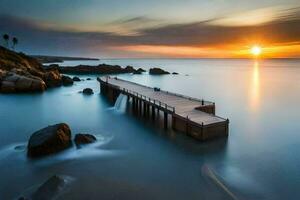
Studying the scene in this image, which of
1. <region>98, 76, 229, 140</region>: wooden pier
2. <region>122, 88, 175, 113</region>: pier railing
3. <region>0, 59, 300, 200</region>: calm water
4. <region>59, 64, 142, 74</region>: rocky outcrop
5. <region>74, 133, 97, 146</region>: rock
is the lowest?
<region>0, 59, 300, 200</region>: calm water

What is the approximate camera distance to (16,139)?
25.4 metres

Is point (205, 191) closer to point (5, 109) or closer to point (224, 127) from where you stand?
point (224, 127)

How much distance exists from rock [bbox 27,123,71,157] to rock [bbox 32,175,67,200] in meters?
4.83

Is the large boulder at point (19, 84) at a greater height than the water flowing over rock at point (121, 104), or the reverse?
the large boulder at point (19, 84)

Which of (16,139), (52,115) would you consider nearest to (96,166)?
(16,139)

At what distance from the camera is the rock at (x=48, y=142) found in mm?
20094

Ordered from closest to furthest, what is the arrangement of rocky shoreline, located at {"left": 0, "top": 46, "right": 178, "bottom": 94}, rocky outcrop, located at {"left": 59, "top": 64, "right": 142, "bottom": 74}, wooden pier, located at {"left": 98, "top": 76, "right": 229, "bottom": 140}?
wooden pier, located at {"left": 98, "top": 76, "right": 229, "bottom": 140}
rocky shoreline, located at {"left": 0, "top": 46, "right": 178, "bottom": 94}
rocky outcrop, located at {"left": 59, "top": 64, "right": 142, "bottom": 74}

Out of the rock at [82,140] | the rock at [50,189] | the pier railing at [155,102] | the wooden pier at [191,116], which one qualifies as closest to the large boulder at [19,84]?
the pier railing at [155,102]

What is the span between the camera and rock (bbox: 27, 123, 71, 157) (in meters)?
20.1

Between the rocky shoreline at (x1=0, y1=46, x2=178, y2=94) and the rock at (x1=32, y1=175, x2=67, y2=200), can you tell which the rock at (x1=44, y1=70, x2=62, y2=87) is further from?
the rock at (x1=32, y1=175, x2=67, y2=200)

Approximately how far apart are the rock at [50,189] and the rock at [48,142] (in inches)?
190

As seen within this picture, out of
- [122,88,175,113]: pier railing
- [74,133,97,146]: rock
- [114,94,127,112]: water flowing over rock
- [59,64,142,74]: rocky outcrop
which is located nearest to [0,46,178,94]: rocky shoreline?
[114,94,127,112]: water flowing over rock

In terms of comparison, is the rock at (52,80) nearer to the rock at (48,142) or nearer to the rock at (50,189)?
the rock at (48,142)

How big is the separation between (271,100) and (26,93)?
50430 mm
